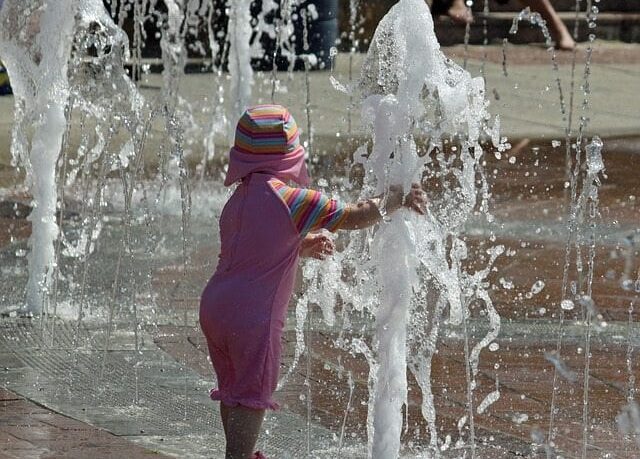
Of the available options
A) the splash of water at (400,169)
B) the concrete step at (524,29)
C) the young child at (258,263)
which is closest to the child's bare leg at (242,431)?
the young child at (258,263)

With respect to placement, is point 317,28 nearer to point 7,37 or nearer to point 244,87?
point 244,87

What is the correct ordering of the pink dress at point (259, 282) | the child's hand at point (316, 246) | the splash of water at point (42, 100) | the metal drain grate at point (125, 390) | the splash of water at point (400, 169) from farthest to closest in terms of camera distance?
the splash of water at point (42, 100), the metal drain grate at point (125, 390), the child's hand at point (316, 246), the splash of water at point (400, 169), the pink dress at point (259, 282)

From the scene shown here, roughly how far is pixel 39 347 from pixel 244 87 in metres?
4.55

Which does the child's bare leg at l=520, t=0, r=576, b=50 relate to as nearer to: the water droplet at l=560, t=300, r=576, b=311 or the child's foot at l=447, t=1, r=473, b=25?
the child's foot at l=447, t=1, r=473, b=25

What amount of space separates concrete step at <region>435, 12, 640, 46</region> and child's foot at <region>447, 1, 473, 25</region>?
0.29 ft

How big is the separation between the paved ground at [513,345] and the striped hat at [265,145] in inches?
40.5

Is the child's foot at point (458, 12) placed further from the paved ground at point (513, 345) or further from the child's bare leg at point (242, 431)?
the child's bare leg at point (242, 431)

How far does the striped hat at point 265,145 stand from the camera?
4324 millimetres

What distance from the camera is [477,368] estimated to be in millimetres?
5898

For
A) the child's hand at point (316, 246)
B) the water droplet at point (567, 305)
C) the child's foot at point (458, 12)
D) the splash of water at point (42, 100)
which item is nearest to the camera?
the child's hand at point (316, 246)

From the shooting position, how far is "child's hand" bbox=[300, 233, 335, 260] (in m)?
4.51

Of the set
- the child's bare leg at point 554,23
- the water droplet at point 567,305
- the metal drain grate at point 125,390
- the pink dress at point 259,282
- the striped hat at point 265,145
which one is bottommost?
the water droplet at point 567,305

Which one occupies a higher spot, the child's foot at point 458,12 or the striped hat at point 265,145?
the striped hat at point 265,145

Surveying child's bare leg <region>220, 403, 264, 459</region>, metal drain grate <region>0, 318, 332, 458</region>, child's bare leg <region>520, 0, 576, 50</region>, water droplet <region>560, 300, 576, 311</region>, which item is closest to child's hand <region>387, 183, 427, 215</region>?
child's bare leg <region>220, 403, 264, 459</region>
